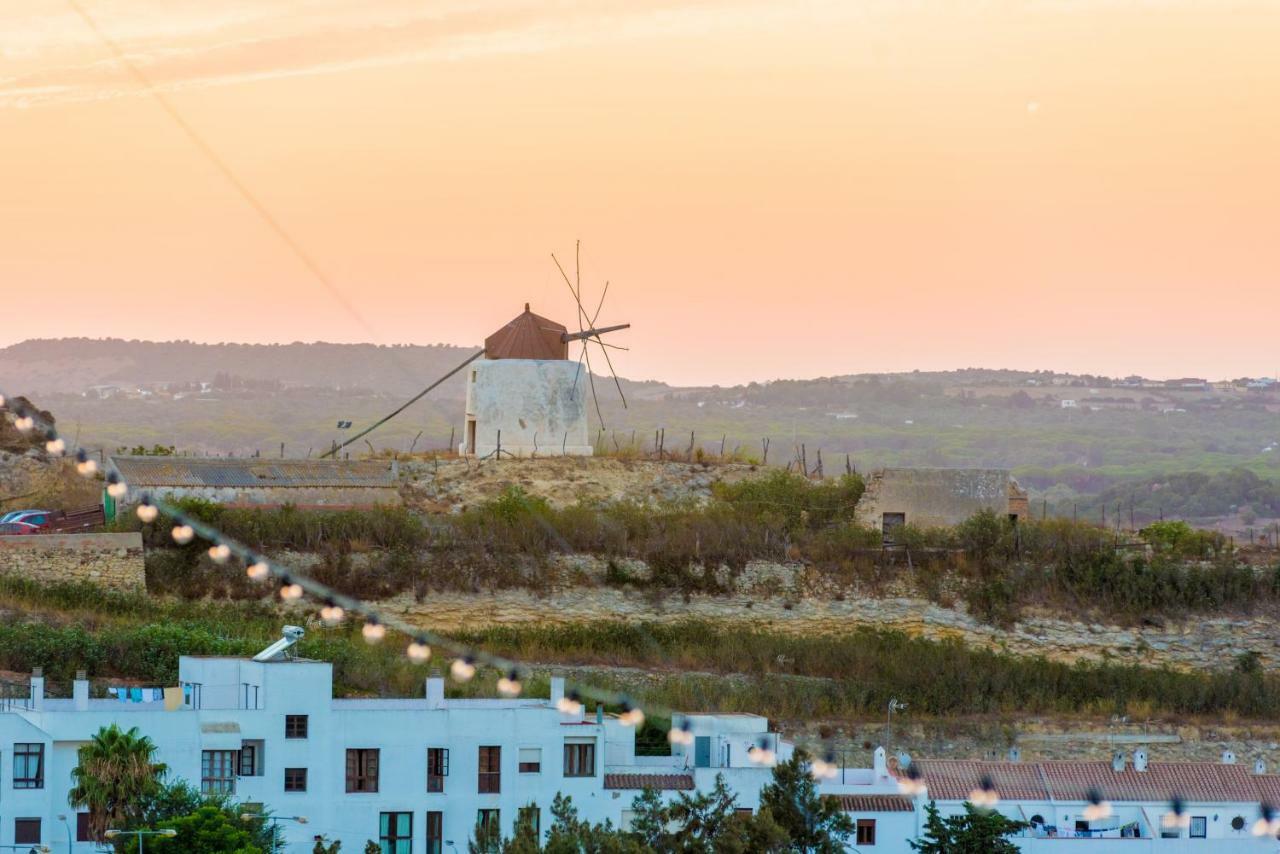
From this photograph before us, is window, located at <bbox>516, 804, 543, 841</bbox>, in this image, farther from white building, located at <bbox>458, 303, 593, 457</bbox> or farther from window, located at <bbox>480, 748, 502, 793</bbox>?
white building, located at <bbox>458, 303, 593, 457</bbox>

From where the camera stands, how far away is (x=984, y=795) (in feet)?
120

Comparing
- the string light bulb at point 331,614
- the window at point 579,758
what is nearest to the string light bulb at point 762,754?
the window at point 579,758

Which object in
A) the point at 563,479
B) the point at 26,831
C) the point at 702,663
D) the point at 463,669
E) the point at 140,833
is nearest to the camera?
the point at 140,833

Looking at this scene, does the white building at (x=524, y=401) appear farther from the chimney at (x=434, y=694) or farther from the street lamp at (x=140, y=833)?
the street lamp at (x=140, y=833)

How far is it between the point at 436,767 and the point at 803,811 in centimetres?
497

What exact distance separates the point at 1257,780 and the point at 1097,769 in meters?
2.24

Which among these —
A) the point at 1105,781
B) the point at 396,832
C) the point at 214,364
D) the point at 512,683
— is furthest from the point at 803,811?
the point at 214,364

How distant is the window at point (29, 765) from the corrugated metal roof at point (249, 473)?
13.2m

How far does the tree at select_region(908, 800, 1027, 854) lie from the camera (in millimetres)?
35094

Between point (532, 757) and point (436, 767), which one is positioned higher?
point (532, 757)

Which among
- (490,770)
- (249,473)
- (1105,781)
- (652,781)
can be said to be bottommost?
(1105,781)

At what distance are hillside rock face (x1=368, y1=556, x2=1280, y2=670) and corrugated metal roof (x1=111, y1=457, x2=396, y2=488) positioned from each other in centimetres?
415

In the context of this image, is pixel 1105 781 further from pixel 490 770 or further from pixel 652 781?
pixel 490 770

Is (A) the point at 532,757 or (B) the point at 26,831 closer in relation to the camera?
(B) the point at 26,831
